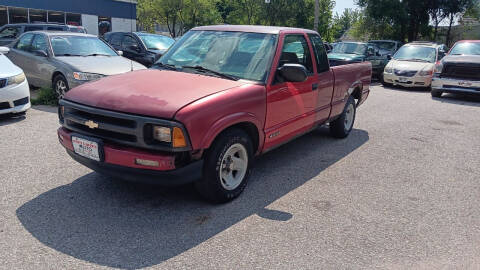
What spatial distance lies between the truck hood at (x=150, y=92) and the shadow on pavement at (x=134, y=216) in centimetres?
98

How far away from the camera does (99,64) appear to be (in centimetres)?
856

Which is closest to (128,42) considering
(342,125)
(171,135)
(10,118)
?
(10,118)

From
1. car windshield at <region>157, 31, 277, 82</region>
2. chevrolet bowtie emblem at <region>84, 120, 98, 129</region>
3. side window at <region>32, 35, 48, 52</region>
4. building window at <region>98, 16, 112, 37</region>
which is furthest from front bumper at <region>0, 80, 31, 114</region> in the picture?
building window at <region>98, 16, 112, 37</region>

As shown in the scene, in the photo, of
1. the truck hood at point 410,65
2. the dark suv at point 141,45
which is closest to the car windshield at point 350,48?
the truck hood at point 410,65

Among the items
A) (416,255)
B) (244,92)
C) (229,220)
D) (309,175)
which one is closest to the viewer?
(416,255)

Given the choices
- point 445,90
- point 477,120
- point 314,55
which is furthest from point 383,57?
point 314,55

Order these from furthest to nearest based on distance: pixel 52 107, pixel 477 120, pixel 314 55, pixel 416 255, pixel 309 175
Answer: pixel 477 120 < pixel 52 107 < pixel 314 55 < pixel 309 175 < pixel 416 255

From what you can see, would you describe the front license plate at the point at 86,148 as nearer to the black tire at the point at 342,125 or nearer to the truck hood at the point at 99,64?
the black tire at the point at 342,125

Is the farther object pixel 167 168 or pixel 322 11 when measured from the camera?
pixel 322 11

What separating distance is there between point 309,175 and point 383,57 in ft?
43.1

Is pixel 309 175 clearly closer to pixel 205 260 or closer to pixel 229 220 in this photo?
pixel 229 220

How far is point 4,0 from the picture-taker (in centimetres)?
2419

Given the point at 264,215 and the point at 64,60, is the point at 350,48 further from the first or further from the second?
the point at 264,215

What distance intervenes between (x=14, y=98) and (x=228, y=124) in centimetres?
495
